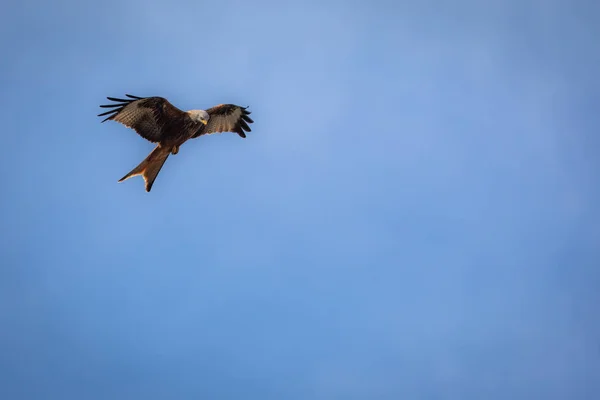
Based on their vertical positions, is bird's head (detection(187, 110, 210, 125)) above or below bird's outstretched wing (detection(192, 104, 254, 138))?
below

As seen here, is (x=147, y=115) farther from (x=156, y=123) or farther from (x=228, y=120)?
(x=228, y=120)

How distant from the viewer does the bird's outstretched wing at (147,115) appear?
11.3m

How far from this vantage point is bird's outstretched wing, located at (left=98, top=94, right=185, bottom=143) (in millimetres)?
11305

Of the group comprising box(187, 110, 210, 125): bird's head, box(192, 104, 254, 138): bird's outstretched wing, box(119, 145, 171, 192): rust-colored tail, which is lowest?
box(119, 145, 171, 192): rust-colored tail

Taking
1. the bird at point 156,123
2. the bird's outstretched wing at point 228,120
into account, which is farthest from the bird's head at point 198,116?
the bird's outstretched wing at point 228,120

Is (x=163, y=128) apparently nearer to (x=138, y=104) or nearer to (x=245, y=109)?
(x=138, y=104)

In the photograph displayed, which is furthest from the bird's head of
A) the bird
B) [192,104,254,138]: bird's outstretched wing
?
[192,104,254,138]: bird's outstretched wing

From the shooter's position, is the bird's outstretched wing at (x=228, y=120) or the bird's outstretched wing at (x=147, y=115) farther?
the bird's outstretched wing at (x=228, y=120)

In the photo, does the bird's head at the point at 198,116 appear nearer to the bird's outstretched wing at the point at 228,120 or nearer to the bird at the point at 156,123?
the bird at the point at 156,123

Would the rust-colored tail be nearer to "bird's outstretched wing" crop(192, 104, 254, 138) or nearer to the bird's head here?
the bird's head

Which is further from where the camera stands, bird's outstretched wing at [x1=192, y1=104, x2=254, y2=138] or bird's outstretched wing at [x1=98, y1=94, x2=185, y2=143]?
bird's outstretched wing at [x1=192, y1=104, x2=254, y2=138]

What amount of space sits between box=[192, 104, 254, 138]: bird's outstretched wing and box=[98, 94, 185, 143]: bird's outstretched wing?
117 cm

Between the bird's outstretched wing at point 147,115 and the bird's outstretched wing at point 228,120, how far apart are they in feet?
3.83

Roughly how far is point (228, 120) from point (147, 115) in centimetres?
180
